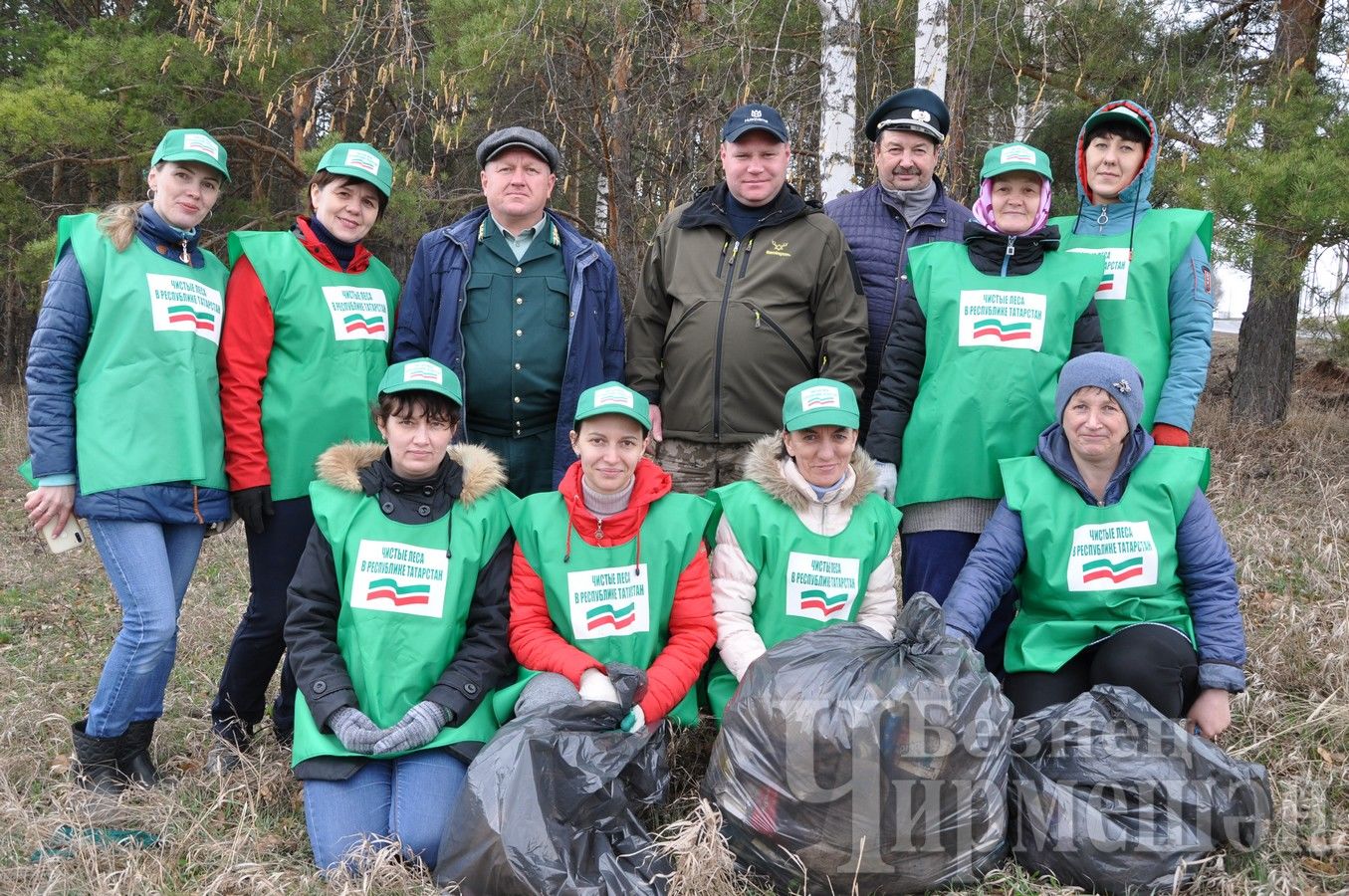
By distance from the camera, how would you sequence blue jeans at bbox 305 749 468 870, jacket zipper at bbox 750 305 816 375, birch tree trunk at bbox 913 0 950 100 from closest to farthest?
blue jeans at bbox 305 749 468 870
jacket zipper at bbox 750 305 816 375
birch tree trunk at bbox 913 0 950 100

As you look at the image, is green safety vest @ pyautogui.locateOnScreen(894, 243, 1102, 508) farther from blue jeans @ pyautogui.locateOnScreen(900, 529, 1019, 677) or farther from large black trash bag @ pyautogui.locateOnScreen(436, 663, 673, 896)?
large black trash bag @ pyautogui.locateOnScreen(436, 663, 673, 896)

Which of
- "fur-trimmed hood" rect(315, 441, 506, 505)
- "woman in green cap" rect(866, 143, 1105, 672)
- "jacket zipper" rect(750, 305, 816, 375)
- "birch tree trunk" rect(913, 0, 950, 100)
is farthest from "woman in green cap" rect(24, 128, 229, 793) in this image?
"birch tree trunk" rect(913, 0, 950, 100)

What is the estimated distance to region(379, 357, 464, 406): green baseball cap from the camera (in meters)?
A: 2.96

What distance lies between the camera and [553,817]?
252 cm

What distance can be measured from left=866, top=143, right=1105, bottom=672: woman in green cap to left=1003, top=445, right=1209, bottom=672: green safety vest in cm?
22

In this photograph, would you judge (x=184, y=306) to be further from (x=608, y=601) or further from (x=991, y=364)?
(x=991, y=364)

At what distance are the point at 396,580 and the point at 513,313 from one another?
39.9 inches

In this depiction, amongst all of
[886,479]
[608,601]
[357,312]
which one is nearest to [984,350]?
[886,479]

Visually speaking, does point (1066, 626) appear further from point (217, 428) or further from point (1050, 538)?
point (217, 428)

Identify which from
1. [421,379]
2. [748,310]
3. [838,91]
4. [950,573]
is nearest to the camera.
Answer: [421,379]

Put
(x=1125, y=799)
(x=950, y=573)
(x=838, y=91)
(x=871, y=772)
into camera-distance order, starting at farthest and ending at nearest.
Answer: (x=838, y=91)
(x=950, y=573)
(x=1125, y=799)
(x=871, y=772)

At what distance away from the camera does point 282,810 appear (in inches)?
125

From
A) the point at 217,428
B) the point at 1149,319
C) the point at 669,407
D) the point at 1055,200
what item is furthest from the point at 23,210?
the point at 1149,319

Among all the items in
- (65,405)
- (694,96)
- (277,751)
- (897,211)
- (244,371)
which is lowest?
(277,751)
